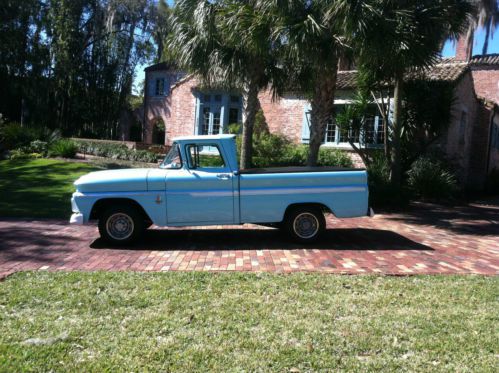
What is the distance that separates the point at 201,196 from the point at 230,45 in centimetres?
598

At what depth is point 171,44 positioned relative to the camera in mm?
12336

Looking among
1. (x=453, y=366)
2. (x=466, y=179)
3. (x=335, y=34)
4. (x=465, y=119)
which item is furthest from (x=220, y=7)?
(x=466, y=179)

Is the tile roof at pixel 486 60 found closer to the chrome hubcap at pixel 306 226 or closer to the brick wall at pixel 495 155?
the brick wall at pixel 495 155

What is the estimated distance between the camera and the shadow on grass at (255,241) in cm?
694

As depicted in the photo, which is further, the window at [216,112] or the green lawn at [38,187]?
the window at [216,112]

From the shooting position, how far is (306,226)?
23.4 ft

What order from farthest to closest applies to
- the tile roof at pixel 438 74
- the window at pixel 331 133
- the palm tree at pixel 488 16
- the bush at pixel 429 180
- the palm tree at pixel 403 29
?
the palm tree at pixel 488 16
the window at pixel 331 133
the tile roof at pixel 438 74
the bush at pixel 429 180
the palm tree at pixel 403 29

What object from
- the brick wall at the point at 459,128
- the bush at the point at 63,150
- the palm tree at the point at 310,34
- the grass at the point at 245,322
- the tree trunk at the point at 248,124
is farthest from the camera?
the bush at the point at 63,150

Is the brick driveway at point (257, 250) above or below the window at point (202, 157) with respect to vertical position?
below

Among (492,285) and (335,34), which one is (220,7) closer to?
(335,34)

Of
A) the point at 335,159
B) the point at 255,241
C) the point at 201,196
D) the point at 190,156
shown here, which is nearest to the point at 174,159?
the point at 190,156

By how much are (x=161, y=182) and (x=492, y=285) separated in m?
4.68

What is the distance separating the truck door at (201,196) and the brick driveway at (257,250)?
48 centimetres

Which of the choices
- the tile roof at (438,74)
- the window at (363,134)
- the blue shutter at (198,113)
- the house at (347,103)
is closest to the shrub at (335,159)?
the house at (347,103)
